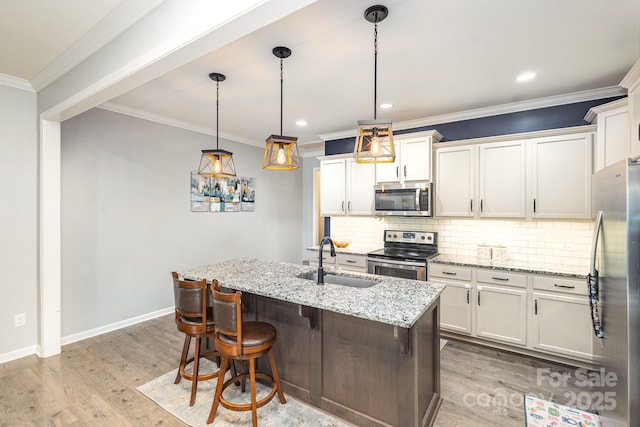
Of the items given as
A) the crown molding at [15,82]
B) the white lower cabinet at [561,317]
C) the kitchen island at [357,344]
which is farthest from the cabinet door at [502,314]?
the crown molding at [15,82]

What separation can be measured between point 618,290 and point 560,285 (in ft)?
4.47

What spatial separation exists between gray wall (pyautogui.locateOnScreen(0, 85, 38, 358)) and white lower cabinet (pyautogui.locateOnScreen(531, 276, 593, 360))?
510 centimetres

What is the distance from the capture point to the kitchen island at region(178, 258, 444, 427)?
1.87 metres

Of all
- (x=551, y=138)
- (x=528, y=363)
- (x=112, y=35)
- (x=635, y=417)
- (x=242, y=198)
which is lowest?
(x=528, y=363)

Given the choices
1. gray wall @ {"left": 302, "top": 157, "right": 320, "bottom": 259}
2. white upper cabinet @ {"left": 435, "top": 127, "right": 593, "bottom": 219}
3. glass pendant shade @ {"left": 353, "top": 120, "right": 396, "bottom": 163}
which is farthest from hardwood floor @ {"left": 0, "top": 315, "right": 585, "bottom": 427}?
gray wall @ {"left": 302, "top": 157, "right": 320, "bottom": 259}

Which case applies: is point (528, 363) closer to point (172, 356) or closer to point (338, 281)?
point (338, 281)

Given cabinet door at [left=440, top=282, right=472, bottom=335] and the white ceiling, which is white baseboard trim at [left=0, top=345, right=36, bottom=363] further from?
cabinet door at [left=440, top=282, right=472, bottom=335]

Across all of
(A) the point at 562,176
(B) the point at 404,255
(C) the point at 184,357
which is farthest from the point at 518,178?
(C) the point at 184,357

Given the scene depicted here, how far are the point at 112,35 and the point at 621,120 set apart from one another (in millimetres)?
4153

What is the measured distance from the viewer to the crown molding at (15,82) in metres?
2.92

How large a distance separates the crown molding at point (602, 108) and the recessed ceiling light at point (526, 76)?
2.08ft

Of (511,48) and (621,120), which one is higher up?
(511,48)

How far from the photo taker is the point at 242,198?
17.9 feet

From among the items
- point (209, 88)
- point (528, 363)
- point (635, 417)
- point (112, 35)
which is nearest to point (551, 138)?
point (528, 363)
